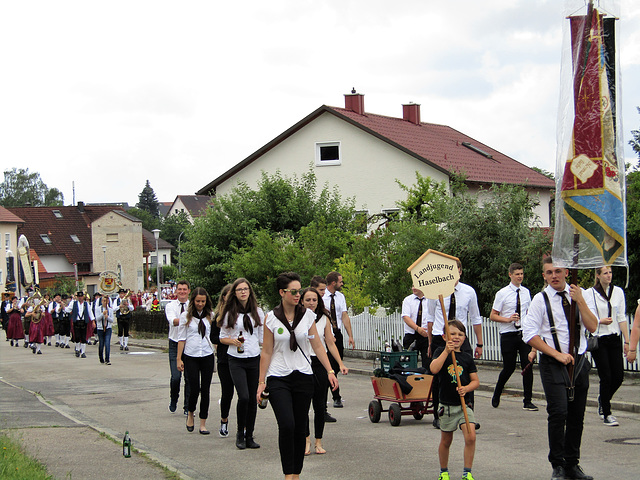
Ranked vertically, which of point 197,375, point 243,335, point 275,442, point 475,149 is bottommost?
point 275,442

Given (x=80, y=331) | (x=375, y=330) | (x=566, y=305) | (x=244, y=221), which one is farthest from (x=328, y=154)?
(x=566, y=305)

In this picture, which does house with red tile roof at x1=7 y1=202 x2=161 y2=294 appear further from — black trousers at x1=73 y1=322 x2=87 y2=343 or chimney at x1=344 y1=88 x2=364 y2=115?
black trousers at x1=73 y1=322 x2=87 y2=343

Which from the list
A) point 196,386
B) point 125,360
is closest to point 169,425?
point 196,386

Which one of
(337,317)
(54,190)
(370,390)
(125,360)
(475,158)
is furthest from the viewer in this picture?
(54,190)

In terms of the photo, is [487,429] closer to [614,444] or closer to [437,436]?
[437,436]

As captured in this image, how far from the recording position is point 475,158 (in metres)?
40.2

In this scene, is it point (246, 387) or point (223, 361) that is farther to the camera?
point (223, 361)

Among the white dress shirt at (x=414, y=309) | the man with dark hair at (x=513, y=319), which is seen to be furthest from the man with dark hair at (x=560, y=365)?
the white dress shirt at (x=414, y=309)

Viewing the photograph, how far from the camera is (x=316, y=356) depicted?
28.2 feet

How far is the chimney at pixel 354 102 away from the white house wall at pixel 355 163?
6.91ft

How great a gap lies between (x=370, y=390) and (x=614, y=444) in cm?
623

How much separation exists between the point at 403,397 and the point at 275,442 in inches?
66.5

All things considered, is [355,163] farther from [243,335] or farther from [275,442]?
[243,335]

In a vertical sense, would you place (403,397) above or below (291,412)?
below
